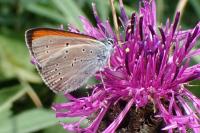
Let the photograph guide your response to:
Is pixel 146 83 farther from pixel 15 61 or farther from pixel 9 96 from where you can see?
pixel 15 61

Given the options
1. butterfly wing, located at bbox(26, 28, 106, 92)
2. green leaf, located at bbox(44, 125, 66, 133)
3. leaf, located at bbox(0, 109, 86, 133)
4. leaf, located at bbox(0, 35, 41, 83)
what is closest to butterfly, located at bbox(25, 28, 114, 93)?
butterfly wing, located at bbox(26, 28, 106, 92)

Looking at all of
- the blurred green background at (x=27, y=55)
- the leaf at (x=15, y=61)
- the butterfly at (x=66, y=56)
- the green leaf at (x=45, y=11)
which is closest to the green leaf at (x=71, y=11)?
the blurred green background at (x=27, y=55)

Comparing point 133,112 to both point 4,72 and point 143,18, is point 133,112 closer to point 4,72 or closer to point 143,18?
point 143,18

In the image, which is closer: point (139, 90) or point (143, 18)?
point (139, 90)

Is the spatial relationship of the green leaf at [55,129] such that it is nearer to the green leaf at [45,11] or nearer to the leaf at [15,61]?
the leaf at [15,61]

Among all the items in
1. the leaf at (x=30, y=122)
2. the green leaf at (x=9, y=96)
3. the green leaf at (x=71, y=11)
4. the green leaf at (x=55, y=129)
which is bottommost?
the green leaf at (x=55, y=129)

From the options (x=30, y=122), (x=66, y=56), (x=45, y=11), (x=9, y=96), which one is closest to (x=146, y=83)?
(x=66, y=56)

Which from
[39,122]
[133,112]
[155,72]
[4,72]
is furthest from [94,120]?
[4,72]
